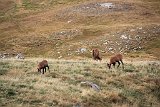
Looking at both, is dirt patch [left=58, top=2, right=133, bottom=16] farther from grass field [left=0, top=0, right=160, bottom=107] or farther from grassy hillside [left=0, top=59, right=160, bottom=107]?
grassy hillside [left=0, top=59, right=160, bottom=107]

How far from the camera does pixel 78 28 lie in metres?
69.9

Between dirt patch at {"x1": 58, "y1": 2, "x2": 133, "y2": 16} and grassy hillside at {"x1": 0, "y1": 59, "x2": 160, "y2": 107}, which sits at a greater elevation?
grassy hillside at {"x1": 0, "y1": 59, "x2": 160, "y2": 107}

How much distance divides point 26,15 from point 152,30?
2991 centimetres

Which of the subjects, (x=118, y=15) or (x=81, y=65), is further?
(x=118, y=15)

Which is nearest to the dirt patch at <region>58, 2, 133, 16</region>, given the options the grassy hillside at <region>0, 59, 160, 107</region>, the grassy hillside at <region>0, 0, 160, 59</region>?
the grassy hillside at <region>0, 0, 160, 59</region>

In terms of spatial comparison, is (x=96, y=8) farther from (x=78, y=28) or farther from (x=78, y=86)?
(x=78, y=86)

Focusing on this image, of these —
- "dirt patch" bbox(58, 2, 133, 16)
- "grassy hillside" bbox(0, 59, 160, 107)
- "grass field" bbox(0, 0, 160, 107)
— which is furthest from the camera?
"dirt patch" bbox(58, 2, 133, 16)

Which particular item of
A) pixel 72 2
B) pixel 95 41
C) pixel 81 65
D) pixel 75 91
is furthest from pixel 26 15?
pixel 75 91

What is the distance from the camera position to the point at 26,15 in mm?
84438

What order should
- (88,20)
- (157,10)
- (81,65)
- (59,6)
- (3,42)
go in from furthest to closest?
(59,6) < (157,10) < (88,20) < (3,42) < (81,65)

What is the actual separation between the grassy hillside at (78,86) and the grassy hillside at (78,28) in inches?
1108

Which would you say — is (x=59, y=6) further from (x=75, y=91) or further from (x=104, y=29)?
(x=75, y=91)

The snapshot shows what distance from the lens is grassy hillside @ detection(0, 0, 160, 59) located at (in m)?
60.8

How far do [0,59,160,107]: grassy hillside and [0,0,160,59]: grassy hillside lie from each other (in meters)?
28.2
